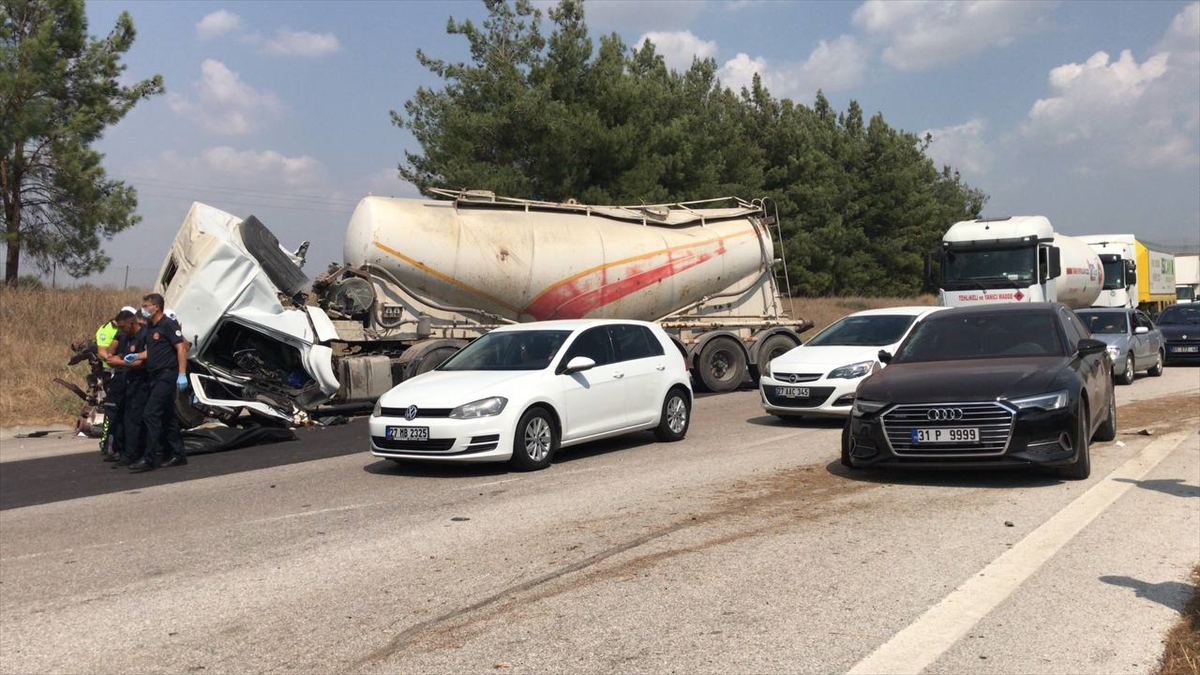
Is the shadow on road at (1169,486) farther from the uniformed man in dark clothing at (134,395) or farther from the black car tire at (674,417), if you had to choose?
the uniformed man in dark clothing at (134,395)

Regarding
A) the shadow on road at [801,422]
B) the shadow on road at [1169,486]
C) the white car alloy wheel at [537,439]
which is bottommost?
the shadow on road at [1169,486]

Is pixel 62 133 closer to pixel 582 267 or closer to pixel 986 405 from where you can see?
pixel 582 267

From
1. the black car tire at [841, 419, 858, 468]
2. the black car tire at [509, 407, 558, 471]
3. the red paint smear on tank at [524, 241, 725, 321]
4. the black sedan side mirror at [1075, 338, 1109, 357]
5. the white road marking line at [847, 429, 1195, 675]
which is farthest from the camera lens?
the red paint smear on tank at [524, 241, 725, 321]

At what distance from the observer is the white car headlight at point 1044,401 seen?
26.9ft

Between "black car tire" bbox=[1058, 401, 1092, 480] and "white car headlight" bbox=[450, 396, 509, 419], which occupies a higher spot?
"white car headlight" bbox=[450, 396, 509, 419]

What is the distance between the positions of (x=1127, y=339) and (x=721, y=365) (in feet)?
26.2

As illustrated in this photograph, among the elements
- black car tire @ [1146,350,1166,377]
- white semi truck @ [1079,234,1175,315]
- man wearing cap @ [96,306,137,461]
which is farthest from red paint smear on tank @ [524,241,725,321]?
white semi truck @ [1079,234,1175,315]

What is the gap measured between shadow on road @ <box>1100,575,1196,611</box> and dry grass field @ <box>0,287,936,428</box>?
1595 cm

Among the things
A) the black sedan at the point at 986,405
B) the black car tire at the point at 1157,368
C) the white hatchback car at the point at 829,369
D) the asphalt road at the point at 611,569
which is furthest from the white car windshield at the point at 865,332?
the black car tire at the point at 1157,368

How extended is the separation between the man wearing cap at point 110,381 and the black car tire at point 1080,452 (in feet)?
31.7

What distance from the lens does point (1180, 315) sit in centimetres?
2555

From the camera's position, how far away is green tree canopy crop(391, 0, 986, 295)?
2839 centimetres

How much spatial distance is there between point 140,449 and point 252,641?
7498 mm

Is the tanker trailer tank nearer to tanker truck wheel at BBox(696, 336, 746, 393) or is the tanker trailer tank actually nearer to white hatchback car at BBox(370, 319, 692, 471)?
tanker truck wheel at BBox(696, 336, 746, 393)
